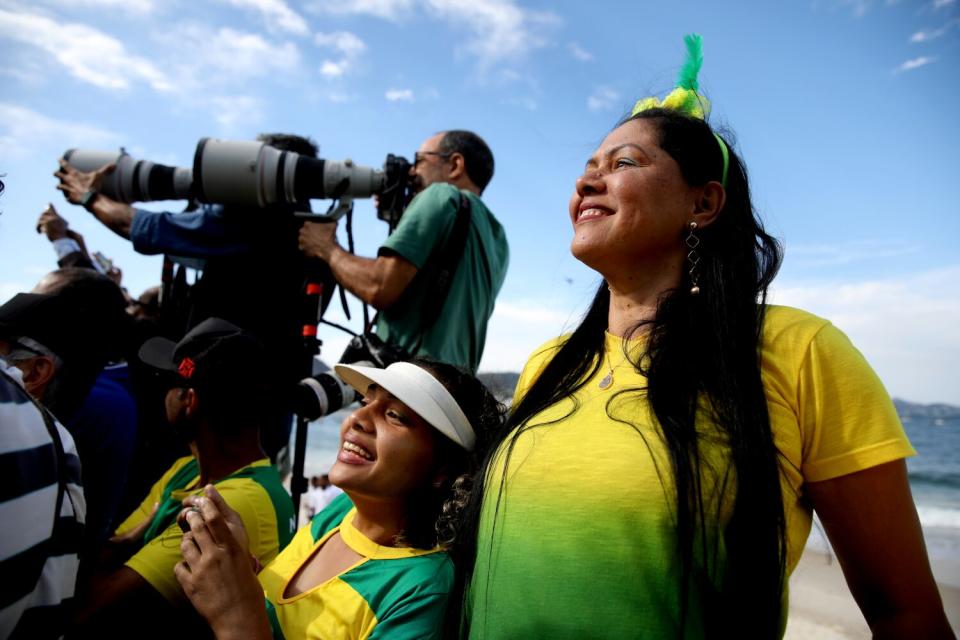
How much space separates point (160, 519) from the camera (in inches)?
91.8

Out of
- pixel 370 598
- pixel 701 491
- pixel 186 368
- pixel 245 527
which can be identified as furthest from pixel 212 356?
pixel 701 491

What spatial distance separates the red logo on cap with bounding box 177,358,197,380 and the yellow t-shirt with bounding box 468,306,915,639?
150 centimetres

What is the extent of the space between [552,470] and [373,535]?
0.65 meters

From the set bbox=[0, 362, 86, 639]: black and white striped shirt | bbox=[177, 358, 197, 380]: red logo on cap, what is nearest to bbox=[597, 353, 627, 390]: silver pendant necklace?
bbox=[0, 362, 86, 639]: black and white striped shirt

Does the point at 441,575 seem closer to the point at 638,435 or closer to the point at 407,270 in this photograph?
the point at 638,435

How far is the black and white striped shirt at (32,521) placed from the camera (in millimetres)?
1044

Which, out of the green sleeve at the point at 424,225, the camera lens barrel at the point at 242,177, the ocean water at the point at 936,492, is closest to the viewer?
the green sleeve at the point at 424,225

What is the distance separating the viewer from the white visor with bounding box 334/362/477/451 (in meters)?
1.75

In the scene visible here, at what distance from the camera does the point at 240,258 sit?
3125mm

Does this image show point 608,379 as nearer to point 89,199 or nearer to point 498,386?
point 498,386

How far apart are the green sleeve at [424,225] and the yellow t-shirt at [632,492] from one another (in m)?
1.54

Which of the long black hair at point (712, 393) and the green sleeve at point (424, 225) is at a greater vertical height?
the green sleeve at point (424, 225)

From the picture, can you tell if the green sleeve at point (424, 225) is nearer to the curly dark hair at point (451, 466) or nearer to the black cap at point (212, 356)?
the black cap at point (212, 356)

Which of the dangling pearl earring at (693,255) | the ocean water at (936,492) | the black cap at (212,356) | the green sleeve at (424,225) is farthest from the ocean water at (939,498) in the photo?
the black cap at (212,356)
